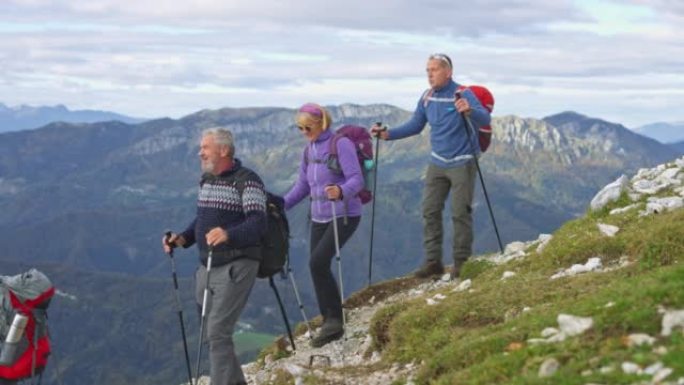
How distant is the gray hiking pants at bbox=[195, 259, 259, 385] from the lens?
12672 millimetres

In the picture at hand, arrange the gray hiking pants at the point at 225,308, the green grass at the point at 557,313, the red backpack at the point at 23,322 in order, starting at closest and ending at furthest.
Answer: the green grass at the point at 557,313 < the gray hiking pants at the point at 225,308 < the red backpack at the point at 23,322

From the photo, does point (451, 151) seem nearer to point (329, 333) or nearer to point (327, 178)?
point (327, 178)

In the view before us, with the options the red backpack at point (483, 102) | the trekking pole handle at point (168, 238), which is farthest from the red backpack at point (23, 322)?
the red backpack at point (483, 102)

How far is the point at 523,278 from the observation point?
569 inches

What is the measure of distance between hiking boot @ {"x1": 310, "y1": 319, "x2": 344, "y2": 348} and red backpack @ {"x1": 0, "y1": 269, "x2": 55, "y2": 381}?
4727mm

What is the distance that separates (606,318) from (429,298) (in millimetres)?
5658

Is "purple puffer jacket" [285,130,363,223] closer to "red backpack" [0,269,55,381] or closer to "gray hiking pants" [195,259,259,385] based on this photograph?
"gray hiking pants" [195,259,259,385]

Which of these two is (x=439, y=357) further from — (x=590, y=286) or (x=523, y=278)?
(x=523, y=278)

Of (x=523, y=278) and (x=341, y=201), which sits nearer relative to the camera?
(x=523, y=278)

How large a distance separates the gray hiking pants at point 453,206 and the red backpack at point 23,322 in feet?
26.4

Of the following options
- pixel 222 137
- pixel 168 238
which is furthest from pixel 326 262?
pixel 222 137

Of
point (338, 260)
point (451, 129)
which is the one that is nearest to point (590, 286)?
point (338, 260)

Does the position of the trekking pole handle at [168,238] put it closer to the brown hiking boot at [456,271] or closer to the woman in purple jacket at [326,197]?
the woman in purple jacket at [326,197]

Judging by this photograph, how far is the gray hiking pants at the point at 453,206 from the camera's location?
17.7 meters
